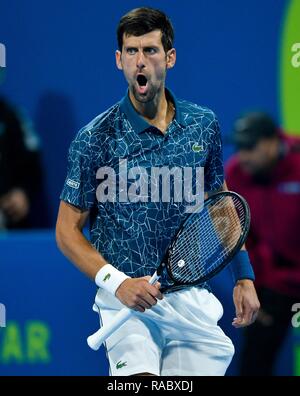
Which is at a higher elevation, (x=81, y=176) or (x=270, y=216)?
(x=81, y=176)

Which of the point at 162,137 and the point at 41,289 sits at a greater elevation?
the point at 162,137

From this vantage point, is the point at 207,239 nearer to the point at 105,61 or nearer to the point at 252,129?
the point at 252,129

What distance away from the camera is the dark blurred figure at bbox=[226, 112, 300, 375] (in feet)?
13.0

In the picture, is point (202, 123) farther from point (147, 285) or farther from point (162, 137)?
point (147, 285)

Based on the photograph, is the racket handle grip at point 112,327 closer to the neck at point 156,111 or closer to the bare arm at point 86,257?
the bare arm at point 86,257

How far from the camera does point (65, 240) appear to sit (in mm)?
2998

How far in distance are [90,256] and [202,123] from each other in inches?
22.3

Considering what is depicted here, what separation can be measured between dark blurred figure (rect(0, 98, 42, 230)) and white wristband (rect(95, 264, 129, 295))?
56.4 inches

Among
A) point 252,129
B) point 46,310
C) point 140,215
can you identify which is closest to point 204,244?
point 140,215

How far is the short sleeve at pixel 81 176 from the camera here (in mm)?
3002

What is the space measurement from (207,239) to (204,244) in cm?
2

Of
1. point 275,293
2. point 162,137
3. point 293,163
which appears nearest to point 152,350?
point 162,137

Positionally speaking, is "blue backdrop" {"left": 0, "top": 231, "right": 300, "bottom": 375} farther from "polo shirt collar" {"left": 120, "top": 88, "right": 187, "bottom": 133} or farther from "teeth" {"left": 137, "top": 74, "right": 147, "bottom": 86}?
"teeth" {"left": 137, "top": 74, "right": 147, "bottom": 86}

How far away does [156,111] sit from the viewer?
3.13m
